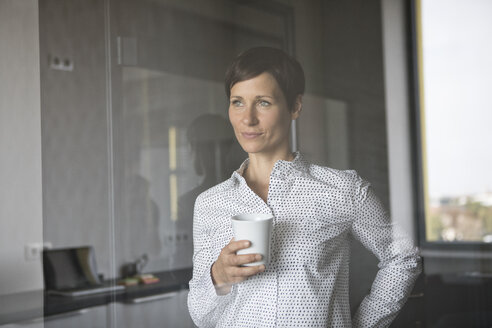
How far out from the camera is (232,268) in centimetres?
108

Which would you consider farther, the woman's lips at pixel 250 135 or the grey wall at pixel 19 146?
the grey wall at pixel 19 146

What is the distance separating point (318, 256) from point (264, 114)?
334 millimetres

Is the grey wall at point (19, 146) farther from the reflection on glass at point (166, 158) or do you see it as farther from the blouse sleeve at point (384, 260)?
the blouse sleeve at point (384, 260)

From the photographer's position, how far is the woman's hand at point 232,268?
3.36 ft

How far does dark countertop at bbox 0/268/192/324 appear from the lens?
162 centimetres

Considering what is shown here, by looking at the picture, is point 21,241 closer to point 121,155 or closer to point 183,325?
point 121,155

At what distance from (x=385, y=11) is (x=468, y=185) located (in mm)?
415

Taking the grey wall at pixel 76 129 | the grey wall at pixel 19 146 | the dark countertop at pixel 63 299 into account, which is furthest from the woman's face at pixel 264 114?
the grey wall at pixel 19 146

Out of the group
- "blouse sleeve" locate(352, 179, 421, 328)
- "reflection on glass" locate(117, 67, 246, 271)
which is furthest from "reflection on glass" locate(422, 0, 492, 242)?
"reflection on glass" locate(117, 67, 246, 271)

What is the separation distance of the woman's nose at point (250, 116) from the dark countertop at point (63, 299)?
0.52 m

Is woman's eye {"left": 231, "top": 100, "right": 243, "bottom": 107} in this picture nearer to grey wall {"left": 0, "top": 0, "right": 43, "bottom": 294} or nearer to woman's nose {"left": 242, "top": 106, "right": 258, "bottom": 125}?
woman's nose {"left": 242, "top": 106, "right": 258, "bottom": 125}

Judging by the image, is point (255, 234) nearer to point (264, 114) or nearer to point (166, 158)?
point (264, 114)

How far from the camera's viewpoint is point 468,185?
112cm

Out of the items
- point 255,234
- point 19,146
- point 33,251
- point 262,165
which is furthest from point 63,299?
point 255,234
